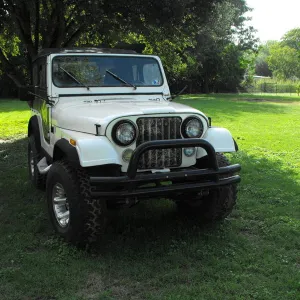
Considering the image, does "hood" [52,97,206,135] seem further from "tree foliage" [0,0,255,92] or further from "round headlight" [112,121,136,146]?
"tree foliage" [0,0,255,92]

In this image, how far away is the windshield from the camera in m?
5.08

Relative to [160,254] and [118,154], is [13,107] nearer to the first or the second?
[118,154]

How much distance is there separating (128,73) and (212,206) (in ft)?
6.69

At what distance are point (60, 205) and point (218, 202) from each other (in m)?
1.69

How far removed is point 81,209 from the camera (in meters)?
3.74

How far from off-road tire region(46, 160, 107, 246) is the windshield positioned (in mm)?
1486

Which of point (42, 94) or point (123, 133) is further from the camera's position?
point (42, 94)

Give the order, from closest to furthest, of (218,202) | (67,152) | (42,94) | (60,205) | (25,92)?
(67,152)
(60,205)
(218,202)
(42,94)
(25,92)

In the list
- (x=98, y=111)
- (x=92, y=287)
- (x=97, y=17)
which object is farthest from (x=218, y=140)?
(x=97, y=17)

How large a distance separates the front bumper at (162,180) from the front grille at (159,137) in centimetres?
13

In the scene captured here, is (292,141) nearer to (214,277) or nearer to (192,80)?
(214,277)

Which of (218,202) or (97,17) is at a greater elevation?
(97,17)

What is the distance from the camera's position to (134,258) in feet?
12.7

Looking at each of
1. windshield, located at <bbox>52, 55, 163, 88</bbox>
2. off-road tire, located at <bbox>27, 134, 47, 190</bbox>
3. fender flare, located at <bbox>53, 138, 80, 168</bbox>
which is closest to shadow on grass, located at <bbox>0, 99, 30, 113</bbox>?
off-road tire, located at <bbox>27, 134, 47, 190</bbox>
